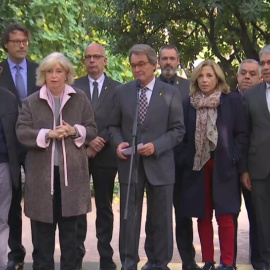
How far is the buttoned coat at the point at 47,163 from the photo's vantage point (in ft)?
20.9

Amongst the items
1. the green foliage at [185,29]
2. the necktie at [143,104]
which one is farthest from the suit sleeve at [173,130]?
the green foliage at [185,29]

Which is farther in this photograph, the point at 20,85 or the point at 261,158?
the point at 20,85

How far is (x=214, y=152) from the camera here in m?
6.72

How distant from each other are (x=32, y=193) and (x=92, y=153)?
0.91 metres

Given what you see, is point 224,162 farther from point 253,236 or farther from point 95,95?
point 95,95

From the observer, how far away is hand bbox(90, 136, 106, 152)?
23.3 feet

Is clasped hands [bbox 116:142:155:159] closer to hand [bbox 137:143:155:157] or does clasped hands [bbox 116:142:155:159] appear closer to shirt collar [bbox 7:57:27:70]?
hand [bbox 137:143:155:157]

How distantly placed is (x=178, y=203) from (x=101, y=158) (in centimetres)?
87

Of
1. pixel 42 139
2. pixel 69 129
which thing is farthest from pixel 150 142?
pixel 42 139

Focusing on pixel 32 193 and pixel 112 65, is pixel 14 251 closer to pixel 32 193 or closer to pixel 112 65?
pixel 32 193

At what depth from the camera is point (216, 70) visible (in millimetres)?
6750

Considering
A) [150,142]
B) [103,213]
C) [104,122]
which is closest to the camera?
[150,142]

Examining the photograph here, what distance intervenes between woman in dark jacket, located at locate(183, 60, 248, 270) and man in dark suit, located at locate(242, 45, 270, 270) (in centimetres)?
10

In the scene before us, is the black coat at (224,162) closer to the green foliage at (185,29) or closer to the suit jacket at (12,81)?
the green foliage at (185,29)
